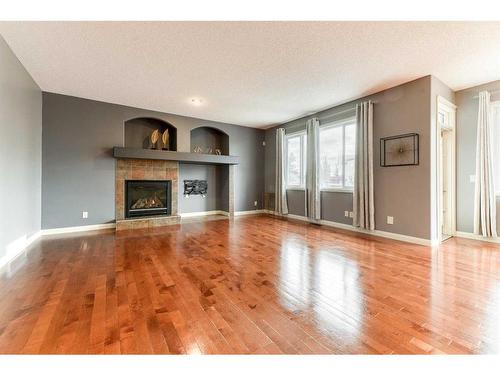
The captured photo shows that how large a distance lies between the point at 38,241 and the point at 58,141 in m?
1.88

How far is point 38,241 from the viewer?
3.75 m

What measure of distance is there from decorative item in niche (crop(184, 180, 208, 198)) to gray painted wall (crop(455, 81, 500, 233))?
559 cm

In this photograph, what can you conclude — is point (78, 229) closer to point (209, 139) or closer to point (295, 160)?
point (209, 139)

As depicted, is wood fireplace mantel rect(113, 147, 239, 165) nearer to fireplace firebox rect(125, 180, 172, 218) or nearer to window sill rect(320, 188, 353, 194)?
fireplace firebox rect(125, 180, 172, 218)

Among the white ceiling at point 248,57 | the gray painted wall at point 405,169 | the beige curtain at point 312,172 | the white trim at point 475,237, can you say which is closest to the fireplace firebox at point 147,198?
the white ceiling at point 248,57

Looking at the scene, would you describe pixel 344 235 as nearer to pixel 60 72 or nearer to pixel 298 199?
pixel 298 199

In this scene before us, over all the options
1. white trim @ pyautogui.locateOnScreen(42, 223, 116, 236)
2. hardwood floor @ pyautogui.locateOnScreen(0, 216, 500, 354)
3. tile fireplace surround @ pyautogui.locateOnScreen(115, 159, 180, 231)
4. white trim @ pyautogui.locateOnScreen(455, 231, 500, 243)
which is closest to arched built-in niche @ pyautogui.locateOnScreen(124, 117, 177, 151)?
tile fireplace surround @ pyautogui.locateOnScreen(115, 159, 180, 231)

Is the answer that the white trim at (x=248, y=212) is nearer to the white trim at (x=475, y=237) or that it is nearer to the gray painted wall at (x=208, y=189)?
the gray painted wall at (x=208, y=189)

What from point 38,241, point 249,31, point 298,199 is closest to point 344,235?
point 298,199

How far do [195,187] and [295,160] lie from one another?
2.88 m

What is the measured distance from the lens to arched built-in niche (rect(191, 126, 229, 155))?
6402mm

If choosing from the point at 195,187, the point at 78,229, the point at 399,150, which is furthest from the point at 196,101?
the point at 399,150

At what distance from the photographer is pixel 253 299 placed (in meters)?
1.91

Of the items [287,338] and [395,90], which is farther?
[395,90]
